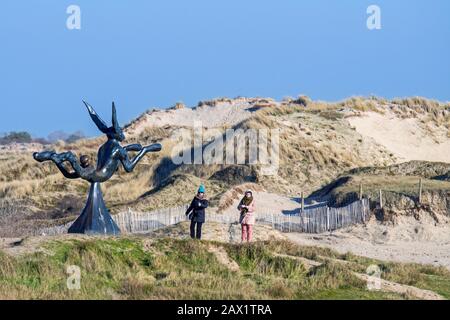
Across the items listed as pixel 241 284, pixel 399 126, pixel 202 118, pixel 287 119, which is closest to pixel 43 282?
pixel 241 284

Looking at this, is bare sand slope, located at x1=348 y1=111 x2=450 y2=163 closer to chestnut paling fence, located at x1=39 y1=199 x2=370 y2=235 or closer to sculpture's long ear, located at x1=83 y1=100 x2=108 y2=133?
chestnut paling fence, located at x1=39 y1=199 x2=370 y2=235

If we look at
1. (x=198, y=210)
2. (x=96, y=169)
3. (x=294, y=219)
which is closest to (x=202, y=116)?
(x=294, y=219)

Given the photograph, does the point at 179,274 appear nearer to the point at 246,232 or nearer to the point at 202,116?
the point at 246,232

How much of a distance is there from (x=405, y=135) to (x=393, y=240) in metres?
25.7

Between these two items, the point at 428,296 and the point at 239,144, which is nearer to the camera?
the point at 428,296

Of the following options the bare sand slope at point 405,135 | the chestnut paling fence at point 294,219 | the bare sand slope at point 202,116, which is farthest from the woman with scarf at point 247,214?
the bare sand slope at point 202,116

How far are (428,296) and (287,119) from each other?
118 ft

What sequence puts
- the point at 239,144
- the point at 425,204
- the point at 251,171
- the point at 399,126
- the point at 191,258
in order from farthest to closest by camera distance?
the point at 399,126
the point at 239,144
the point at 251,171
the point at 425,204
the point at 191,258

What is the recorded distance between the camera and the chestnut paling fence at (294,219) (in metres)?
28.2

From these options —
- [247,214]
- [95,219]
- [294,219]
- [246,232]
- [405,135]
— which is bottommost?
[246,232]

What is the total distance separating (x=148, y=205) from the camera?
33.8m

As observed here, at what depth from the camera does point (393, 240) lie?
27.7 meters

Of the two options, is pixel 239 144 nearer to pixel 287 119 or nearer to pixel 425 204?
pixel 287 119

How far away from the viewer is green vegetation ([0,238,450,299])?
13.9m
